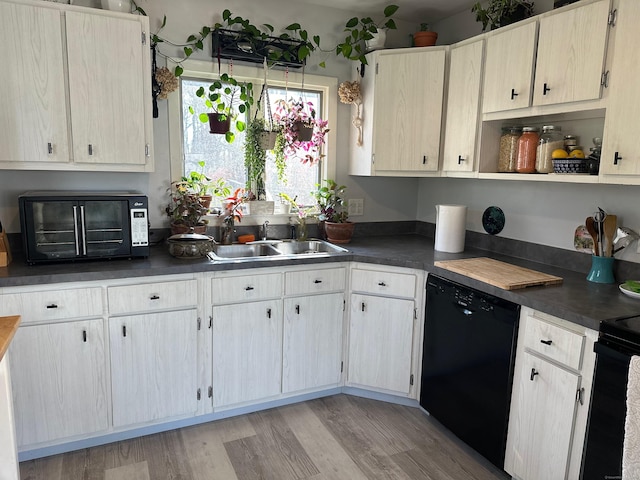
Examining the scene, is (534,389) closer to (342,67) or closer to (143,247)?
(143,247)

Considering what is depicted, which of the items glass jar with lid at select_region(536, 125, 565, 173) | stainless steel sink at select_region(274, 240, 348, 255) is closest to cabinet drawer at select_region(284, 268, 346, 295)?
stainless steel sink at select_region(274, 240, 348, 255)

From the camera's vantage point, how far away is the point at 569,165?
2125 mm

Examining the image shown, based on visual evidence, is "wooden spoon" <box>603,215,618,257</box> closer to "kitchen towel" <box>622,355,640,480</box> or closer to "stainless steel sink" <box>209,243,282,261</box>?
"kitchen towel" <box>622,355,640,480</box>

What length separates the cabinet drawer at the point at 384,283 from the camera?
102 inches

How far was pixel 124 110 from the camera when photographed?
7.68 ft

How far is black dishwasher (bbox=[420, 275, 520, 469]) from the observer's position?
2061mm

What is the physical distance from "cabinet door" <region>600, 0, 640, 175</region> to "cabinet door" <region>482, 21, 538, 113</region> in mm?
425

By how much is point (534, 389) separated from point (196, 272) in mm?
1650

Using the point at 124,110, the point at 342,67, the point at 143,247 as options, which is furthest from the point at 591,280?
the point at 124,110

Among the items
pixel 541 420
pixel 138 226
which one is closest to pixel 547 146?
pixel 541 420

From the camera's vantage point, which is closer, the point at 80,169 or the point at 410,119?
the point at 80,169

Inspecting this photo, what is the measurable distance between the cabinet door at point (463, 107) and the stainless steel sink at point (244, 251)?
1.23 m

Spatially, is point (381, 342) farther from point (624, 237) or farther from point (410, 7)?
point (410, 7)

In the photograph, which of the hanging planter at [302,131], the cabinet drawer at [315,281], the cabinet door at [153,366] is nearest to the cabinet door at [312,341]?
the cabinet drawer at [315,281]
